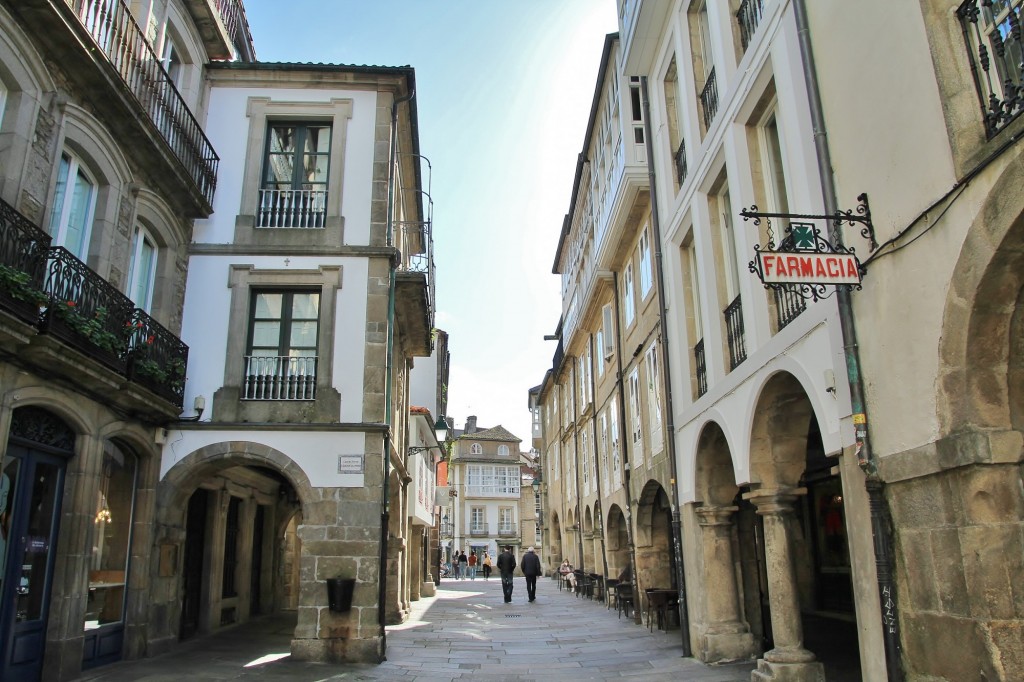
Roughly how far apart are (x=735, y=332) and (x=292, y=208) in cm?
802

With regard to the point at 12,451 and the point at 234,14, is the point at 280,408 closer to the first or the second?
the point at 12,451

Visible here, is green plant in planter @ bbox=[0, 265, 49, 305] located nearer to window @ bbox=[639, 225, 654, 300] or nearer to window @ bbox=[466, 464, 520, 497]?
window @ bbox=[639, 225, 654, 300]

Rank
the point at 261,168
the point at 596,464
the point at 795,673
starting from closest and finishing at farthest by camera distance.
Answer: the point at 795,673 → the point at 261,168 → the point at 596,464

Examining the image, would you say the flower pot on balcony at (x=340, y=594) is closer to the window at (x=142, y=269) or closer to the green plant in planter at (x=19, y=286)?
the window at (x=142, y=269)

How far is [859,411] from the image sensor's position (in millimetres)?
6156

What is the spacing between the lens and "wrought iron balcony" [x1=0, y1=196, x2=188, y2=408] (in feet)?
25.1

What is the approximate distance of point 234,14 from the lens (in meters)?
15.7

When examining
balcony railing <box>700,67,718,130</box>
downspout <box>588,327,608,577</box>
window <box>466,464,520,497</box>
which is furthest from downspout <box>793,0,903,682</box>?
window <box>466,464,520,497</box>

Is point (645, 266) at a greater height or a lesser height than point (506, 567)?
A: greater

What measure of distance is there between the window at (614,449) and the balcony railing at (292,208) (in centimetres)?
924

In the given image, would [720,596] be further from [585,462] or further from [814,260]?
[585,462]

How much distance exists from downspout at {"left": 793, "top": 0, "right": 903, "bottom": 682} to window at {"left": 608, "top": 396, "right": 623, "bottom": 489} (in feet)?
41.4

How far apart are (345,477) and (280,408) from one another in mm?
1605

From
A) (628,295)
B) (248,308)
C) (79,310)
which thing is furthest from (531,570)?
(79,310)
